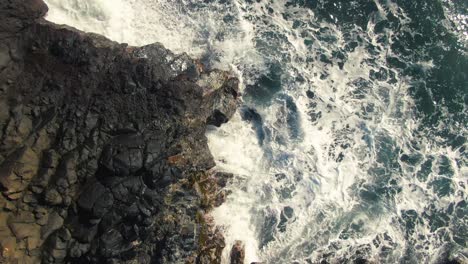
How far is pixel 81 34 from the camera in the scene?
18281 millimetres

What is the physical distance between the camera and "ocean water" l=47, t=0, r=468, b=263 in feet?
71.7

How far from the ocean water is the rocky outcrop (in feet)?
9.03

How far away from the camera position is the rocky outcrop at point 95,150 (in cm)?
1570

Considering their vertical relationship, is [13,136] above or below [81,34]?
below

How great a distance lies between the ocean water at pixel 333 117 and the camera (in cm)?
2186

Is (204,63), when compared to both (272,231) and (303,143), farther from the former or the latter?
(272,231)

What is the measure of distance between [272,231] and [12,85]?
13.4m

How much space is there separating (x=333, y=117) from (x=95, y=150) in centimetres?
1322

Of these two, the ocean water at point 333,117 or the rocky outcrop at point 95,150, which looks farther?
the ocean water at point 333,117

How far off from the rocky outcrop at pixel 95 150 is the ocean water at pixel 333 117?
275 cm

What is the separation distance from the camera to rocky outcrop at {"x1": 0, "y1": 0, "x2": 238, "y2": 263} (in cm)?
1570

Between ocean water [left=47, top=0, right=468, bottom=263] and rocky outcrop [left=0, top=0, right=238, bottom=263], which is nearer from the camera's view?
rocky outcrop [left=0, top=0, right=238, bottom=263]

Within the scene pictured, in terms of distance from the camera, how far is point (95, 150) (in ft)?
55.3

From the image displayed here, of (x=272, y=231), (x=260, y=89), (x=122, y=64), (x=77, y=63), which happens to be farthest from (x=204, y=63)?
(x=272, y=231)
